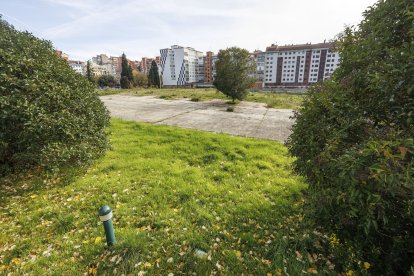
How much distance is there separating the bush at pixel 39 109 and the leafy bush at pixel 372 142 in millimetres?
4484

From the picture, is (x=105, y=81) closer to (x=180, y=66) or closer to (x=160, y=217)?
(x=180, y=66)

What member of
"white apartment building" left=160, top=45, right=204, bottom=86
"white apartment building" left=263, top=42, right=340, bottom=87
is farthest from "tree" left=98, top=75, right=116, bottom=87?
"white apartment building" left=263, top=42, right=340, bottom=87

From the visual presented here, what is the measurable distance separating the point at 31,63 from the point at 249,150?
6.21 meters

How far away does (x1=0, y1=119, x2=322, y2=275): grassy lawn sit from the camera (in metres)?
3.03

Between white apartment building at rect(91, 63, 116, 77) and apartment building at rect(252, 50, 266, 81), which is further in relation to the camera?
white apartment building at rect(91, 63, 116, 77)

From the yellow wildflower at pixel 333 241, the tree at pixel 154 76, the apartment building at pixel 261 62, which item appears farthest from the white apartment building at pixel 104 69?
the yellow wildflower at pixel 333 241

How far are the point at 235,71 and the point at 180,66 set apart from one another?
260 ft

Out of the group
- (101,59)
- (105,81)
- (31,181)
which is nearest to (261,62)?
(105,81)

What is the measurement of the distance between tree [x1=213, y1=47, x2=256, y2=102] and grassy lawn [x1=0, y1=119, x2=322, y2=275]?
14554 mm

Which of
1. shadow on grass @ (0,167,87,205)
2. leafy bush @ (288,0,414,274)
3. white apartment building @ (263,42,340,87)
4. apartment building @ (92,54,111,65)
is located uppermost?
apartment building @ (92,54,111,65)


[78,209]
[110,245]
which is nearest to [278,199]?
[110,245]

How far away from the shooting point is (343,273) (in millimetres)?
2859

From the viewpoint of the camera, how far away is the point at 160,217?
3.96m

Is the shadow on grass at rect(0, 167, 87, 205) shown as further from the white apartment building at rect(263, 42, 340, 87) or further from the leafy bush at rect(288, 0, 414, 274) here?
the white apartment building at rect(263, 42, 340, 87)
